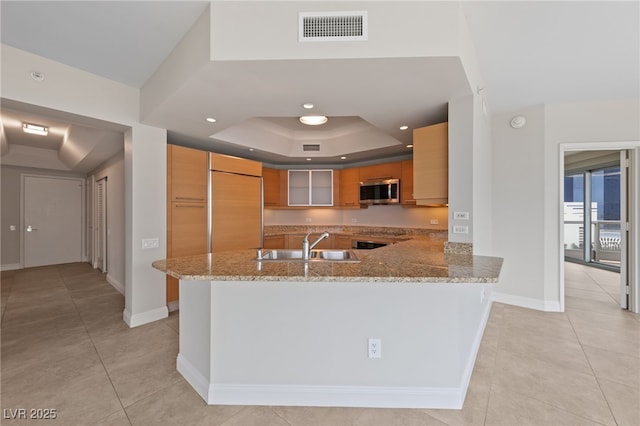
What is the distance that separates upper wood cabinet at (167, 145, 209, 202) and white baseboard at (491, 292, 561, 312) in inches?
167

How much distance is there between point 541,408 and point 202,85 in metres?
3.28

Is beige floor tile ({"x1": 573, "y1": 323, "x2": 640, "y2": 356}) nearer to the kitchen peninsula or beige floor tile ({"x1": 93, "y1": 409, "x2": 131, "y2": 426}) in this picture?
the kitchen peninsula

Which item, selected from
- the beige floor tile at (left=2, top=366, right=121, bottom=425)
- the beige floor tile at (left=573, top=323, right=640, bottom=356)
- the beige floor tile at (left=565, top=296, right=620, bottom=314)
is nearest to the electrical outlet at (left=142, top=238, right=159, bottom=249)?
the beige floor tile at (left=2, top=366, right=121, bottom=425)

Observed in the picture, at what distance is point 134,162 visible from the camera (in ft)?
9.71

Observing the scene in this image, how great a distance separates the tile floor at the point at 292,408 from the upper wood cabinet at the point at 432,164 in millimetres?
1488

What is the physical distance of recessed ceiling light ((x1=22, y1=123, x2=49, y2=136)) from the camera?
4183 millimetres

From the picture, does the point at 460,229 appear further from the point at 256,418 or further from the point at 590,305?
the point at 590,305

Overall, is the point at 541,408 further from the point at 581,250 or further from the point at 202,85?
the point at 581,250

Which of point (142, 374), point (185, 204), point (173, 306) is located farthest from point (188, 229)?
point (142, 374)

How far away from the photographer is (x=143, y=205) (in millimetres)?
3012

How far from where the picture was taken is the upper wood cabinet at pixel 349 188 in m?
5.05

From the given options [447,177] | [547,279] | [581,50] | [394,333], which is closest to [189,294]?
[394,333]

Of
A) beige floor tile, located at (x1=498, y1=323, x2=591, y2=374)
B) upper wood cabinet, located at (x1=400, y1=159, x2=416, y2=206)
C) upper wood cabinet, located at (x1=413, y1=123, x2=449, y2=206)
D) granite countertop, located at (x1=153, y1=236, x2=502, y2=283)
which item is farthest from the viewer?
upper wood cabinet, located at (x1=400, y1=159, x2=416, y2=206)

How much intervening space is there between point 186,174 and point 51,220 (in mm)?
5255
